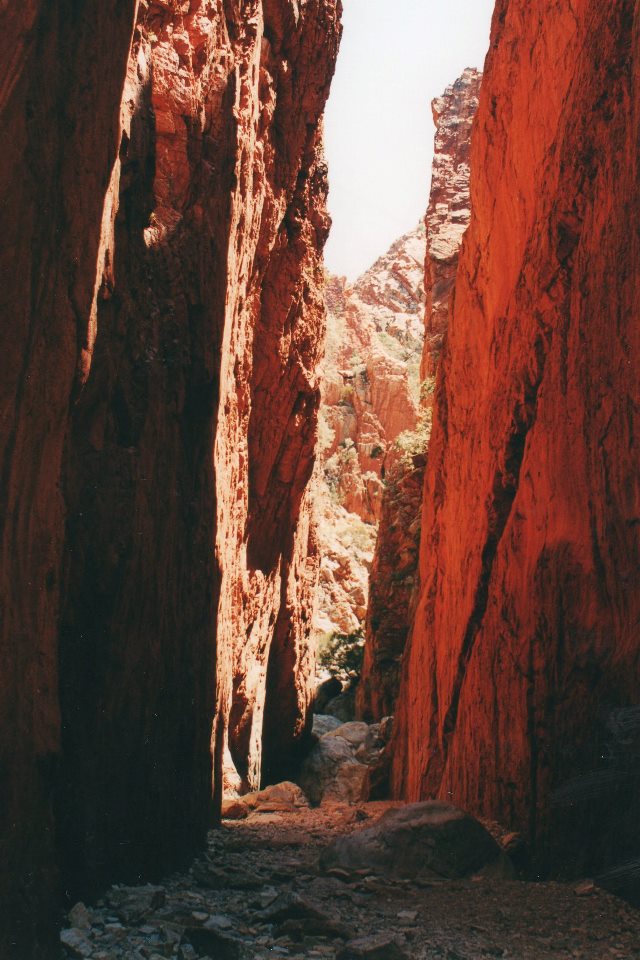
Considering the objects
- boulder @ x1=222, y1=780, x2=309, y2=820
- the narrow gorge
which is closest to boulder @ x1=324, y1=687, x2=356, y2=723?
boulder @ x1=222, y1=780, x2=309, y2=820

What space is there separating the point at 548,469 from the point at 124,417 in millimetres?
3765

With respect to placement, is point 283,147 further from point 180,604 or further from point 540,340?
point 180,604

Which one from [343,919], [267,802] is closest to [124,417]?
[343,919]

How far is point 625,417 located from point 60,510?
4.38 metres

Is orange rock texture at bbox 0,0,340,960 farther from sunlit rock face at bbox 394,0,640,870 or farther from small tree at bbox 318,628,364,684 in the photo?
small tree at bbox 318,628,364,684

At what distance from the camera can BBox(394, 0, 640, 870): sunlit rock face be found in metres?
6.99

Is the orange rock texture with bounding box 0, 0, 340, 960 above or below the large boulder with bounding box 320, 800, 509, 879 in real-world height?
above

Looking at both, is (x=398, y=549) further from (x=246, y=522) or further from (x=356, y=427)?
(x=356, y=427)

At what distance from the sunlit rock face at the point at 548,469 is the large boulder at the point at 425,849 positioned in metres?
0.64

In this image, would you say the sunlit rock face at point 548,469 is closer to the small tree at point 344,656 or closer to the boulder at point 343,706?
the boulder at point 343,706

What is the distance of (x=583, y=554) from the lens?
7355mm

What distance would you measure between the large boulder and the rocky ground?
11cm

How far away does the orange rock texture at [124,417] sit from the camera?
486 cm

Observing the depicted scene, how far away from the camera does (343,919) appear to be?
18.5 feet
